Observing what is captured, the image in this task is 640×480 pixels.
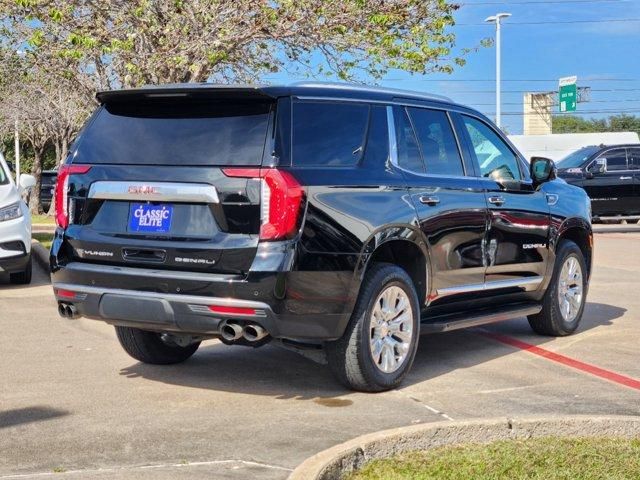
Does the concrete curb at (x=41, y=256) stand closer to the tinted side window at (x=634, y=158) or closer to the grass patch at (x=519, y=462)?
the grass patch at (x=519, y=462)

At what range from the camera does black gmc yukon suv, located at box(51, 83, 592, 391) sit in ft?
20.2

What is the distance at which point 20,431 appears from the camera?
5.88 meters

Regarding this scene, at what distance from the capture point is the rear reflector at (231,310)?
609cm

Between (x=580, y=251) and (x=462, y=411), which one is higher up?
(x=580, y=251)

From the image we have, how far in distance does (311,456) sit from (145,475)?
821 mm

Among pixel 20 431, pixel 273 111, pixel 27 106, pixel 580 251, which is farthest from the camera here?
pixel 27 106

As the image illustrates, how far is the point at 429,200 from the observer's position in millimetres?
7230

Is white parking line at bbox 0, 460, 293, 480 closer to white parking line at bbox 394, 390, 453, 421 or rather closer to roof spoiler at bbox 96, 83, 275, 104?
white parking line at bbox 394, 390, 453, 421

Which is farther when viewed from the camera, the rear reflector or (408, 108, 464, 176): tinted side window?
(408, 108, 464, 176): tinted side window

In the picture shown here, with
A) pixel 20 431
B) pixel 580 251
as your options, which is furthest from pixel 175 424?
pixel 580 251

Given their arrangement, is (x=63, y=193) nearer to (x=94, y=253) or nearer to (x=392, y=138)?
(x=94, y=253)

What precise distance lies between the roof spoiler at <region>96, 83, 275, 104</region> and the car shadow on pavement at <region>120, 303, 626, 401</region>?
1931 millimetres

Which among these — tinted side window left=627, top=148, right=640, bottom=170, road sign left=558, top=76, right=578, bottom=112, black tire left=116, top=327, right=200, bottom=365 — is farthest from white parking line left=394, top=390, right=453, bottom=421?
road sign left=558, top=76, right=578, bottom=112

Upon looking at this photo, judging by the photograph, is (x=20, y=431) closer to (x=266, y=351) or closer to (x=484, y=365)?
(x=266, y=351)
